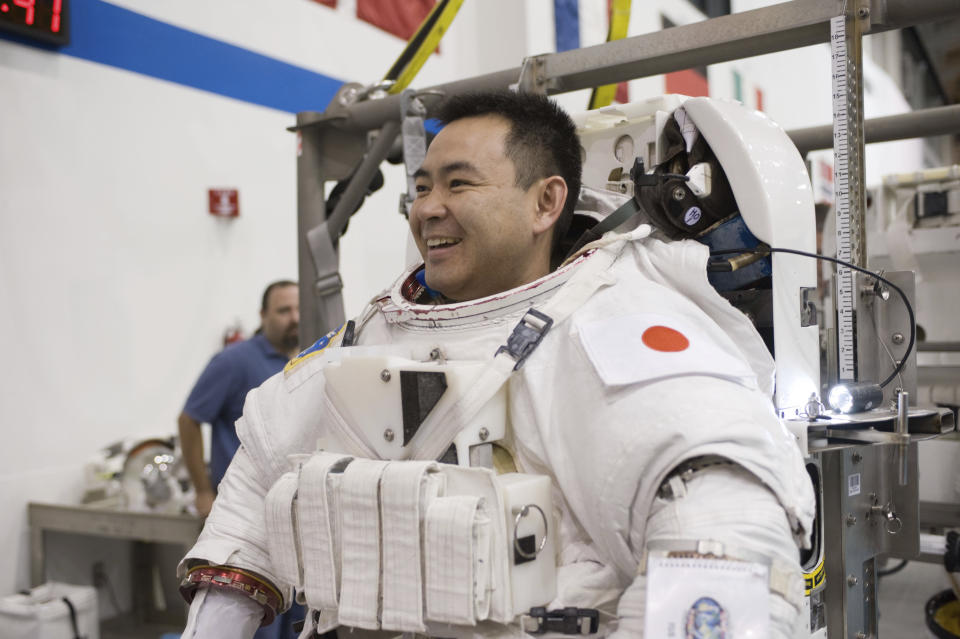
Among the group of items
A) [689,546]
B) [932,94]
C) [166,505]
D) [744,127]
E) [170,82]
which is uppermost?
[932,94]

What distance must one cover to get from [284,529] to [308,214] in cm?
118

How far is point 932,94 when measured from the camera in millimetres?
15047

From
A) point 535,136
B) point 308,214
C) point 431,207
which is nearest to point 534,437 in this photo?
point 431,207

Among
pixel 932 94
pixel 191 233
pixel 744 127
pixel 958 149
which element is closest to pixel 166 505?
pixel 191 233

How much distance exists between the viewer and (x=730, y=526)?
976 millimetres

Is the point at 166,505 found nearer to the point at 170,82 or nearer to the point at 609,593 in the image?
the point at 170,82

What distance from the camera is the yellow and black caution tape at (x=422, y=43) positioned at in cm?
224

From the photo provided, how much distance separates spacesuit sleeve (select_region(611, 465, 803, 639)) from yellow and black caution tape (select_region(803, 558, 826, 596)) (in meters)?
0.37

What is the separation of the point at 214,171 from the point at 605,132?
2758mm

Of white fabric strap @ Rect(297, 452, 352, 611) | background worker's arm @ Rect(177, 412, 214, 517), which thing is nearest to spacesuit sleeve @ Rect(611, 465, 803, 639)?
white fabric strap @ Rect(297, 452, 352, 611)

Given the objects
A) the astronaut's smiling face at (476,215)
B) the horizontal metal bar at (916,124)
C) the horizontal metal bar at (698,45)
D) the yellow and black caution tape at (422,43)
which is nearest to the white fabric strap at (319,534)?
the astronaut's smiling face at (476,215)

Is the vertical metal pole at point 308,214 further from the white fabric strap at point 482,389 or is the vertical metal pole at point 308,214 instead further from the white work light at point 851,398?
the white work light at point 851,398

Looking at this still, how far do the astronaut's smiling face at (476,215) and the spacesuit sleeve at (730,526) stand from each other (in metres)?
0.56

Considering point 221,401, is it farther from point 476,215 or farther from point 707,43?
point 707,43
